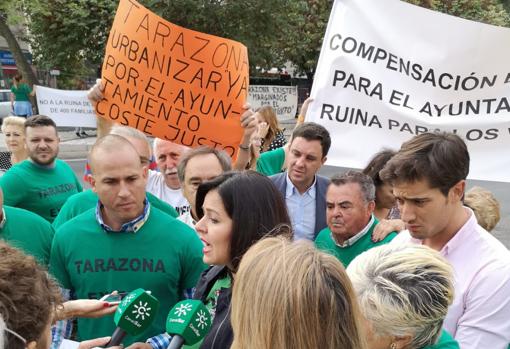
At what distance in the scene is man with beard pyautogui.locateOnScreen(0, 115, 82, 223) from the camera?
4.50 metres

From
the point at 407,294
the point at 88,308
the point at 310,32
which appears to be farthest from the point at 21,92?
the point at 407,294

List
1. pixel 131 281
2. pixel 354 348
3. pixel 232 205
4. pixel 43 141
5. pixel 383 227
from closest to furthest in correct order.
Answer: pixel 354 348, pixel 232 205, pixel 131 281, pixel 383 227, pixel 43 141

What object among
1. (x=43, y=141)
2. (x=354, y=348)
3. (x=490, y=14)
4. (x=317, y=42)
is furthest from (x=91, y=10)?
(x=490, y=14)

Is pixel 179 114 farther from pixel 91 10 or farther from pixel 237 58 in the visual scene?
pixel 91 10

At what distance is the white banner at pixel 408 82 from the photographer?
12.6 feet

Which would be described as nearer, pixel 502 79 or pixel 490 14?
pixel 502 79

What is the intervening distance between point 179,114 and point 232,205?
1789mm

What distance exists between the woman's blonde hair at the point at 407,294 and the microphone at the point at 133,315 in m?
0.80

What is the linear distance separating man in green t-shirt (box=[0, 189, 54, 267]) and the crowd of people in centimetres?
1

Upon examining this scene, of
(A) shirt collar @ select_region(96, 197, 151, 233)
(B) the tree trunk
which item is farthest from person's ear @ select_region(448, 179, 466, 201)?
(B) the tree trunk

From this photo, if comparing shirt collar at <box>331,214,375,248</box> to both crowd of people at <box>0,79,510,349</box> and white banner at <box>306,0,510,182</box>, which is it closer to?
crowd of people at <box>0,79,510,349</box>

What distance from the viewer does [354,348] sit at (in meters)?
1.46

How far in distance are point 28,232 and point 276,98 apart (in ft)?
30.8

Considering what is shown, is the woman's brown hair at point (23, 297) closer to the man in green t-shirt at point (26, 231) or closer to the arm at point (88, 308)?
the arm at point (88, 308)
